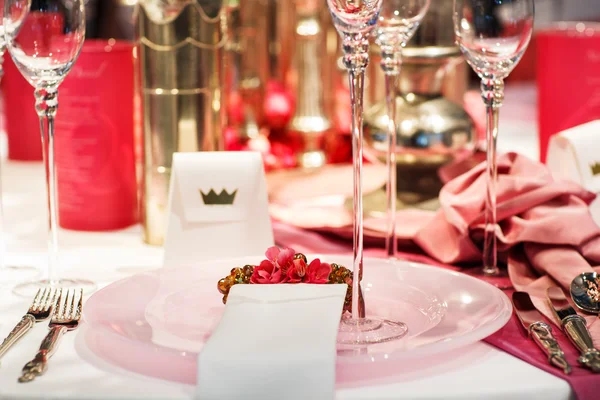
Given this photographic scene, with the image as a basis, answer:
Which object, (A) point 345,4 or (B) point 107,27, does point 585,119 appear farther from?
(B) point 107,27

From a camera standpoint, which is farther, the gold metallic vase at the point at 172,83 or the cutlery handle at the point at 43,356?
the gold metallic vase at the point at 172,83

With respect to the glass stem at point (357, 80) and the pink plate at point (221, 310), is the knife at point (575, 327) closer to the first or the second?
the pink plate at point (221, 310)

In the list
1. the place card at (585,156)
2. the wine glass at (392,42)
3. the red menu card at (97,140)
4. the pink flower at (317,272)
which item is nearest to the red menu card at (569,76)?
the place card at (585,156)

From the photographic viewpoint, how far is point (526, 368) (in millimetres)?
747

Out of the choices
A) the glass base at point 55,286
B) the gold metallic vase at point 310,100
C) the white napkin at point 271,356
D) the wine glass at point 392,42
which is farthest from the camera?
the gold metallic vase at point 310,100

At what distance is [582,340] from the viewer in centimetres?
77

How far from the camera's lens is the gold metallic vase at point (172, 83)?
4.03 ft

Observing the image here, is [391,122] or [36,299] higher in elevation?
[391,122]

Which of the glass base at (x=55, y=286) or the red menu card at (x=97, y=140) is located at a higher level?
the red menu card at (x=97, y=140)

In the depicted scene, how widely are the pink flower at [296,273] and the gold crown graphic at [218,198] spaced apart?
0.30m

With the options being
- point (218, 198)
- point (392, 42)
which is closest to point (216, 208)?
point (218, 198)

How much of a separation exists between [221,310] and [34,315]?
0.19 m

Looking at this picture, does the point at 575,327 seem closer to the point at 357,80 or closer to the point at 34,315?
A: the point at 357,80

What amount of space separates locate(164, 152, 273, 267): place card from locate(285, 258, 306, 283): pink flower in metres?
0.28
